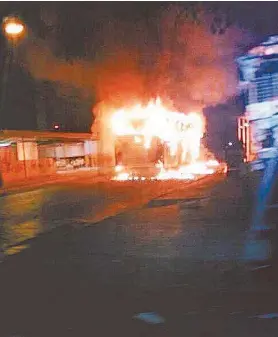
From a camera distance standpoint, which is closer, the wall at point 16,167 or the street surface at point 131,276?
the street surface at point 131,276

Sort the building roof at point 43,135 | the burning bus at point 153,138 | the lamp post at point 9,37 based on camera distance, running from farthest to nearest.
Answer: the burning bus at point 153,138, the building roof at point 43,135, the lamp post at point 9,37

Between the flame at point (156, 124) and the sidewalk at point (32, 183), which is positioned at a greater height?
the flame at point (156, 124)

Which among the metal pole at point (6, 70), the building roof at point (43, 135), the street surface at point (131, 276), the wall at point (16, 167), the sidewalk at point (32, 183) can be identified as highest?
the metal pole at point (6, 70)

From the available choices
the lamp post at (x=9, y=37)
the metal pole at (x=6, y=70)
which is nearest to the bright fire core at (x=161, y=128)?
the metal pole at (x=6, y=70)

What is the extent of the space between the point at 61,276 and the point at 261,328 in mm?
2843

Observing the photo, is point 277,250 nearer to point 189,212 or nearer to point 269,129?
point 269,129

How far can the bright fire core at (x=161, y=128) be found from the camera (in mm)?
36906

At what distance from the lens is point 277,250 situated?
744cm

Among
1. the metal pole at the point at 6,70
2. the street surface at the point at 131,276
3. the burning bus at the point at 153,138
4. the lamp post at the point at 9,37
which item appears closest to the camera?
the street surface at the point at 131,276

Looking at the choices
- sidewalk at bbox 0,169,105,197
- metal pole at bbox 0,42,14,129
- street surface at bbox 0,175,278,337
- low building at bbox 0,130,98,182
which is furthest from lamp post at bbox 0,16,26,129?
street surface at bbox 0,175,278,337

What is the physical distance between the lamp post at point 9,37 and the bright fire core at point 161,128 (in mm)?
10841

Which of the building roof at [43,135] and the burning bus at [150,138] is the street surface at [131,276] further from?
the burning bus at [150,138]

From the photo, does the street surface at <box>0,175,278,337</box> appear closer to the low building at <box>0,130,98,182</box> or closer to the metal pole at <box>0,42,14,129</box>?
the metal pole at <box>0,42,14,129</box>

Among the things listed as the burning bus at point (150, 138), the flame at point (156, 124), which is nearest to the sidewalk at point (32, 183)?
Answer: the burning bus at point (150, 138)
